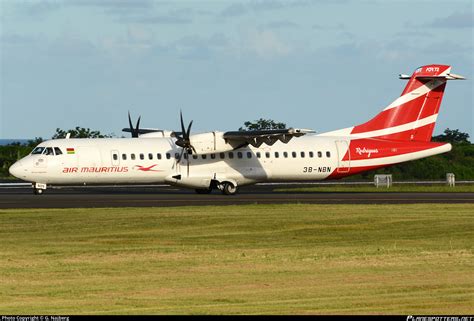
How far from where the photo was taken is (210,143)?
50.1m

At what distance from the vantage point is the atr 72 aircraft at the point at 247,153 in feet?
160

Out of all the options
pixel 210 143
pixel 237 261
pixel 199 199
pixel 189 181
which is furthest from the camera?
pixel 189 181

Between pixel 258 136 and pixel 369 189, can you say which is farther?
pixel 369 189

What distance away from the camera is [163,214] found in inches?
1463

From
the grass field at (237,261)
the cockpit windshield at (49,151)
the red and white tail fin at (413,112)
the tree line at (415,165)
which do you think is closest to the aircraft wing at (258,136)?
the red and white tail fin at (413,112)

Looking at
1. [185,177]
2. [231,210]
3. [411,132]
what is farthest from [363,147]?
[231,210]

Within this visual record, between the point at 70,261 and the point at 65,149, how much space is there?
25.6 meters

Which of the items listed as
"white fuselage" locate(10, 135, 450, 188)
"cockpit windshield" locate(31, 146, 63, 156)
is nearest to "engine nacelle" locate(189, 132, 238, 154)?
"white fuselage" locate(10, 135, 450, 188)

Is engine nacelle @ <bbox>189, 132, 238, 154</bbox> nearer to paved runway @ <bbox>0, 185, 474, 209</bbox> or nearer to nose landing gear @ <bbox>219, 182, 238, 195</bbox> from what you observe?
nose landing gear @ <bbox>219, 182, 238, 195</bbox>

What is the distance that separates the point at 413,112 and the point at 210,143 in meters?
11.8

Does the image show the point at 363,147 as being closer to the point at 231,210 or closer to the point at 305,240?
the point at 231,210

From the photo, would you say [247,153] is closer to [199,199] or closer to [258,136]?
[258,136]

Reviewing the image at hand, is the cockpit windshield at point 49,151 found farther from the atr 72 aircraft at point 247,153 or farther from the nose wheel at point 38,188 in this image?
the nose wheel at point 38,188

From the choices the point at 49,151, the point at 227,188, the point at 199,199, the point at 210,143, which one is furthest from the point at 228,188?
the point at 49,151
